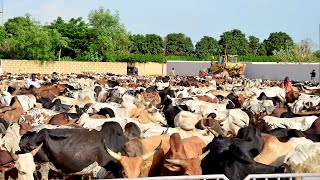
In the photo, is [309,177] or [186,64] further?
[186,64]

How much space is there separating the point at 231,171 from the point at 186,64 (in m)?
65.8

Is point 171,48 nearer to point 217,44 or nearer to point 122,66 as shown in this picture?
point 217,44

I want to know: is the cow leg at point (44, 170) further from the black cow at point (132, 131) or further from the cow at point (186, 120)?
the cow at point (186, 120)

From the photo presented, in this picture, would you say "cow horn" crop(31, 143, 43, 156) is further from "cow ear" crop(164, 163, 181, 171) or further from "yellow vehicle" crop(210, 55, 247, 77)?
"yellow vehicle" crop(210, 55, 247, 77)

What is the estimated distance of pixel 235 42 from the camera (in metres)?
98.4

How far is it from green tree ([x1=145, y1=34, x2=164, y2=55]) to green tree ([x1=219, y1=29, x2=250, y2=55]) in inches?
456

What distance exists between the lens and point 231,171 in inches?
263

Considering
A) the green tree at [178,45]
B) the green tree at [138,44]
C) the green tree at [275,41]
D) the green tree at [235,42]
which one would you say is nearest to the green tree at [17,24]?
the green tree at [138,44]

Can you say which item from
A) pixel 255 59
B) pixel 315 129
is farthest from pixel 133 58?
pixel 315 129

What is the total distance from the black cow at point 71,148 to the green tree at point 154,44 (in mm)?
89578

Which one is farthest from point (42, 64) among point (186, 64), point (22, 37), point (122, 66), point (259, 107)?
point (259, 107)

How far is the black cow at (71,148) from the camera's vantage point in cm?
788

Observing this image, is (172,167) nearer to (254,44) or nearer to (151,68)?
(151,68)

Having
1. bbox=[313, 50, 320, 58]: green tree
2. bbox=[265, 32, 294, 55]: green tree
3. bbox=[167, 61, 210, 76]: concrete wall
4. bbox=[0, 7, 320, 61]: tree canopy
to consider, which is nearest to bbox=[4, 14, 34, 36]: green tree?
bbox=[0, 7, 320, 61]: tree canopy
